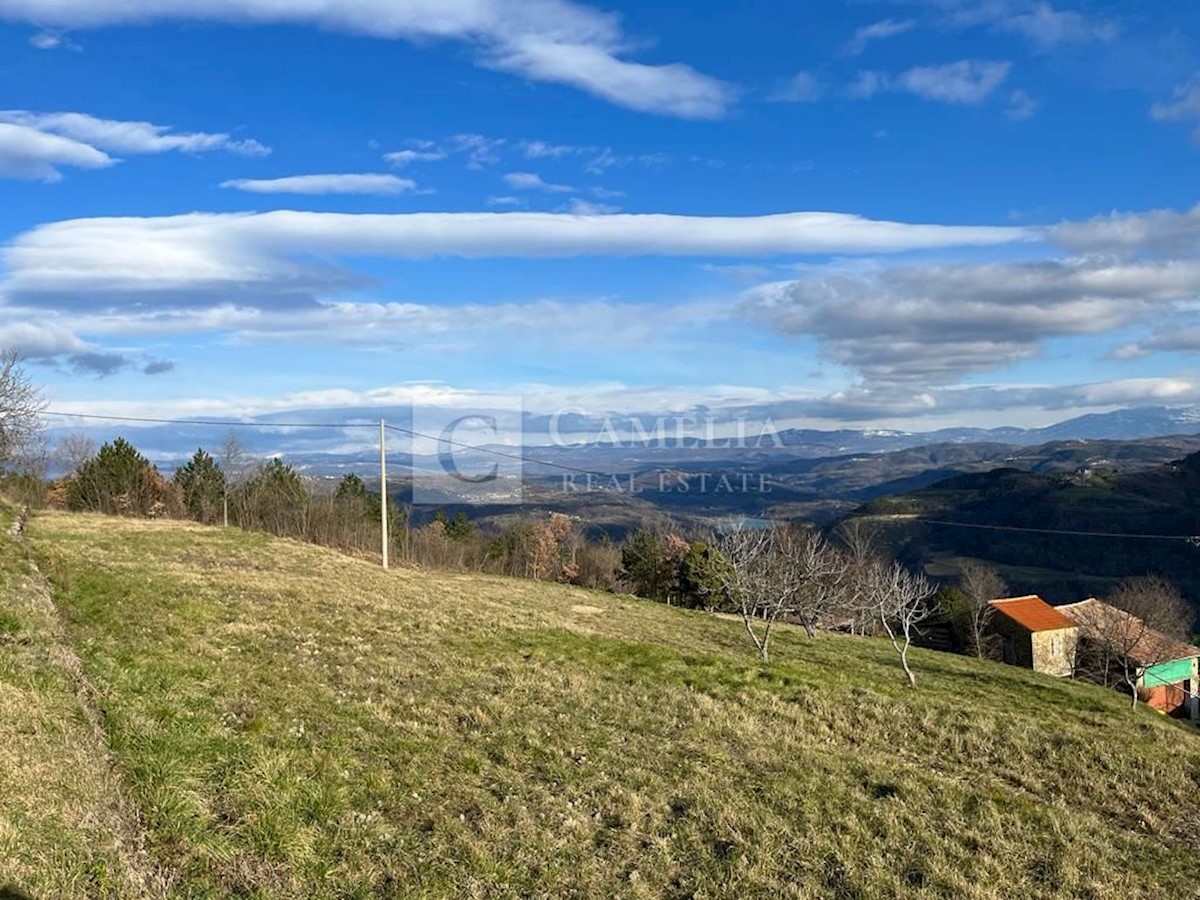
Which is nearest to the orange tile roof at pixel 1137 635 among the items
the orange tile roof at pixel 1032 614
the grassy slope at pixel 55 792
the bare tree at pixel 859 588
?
the orange tile roof at pixel 1032 614

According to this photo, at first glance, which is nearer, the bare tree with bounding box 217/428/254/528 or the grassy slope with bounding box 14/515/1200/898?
the grassy slope with bounding box 14/515/1200/898

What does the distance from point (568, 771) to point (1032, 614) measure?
71318mm

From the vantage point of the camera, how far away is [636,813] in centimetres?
916

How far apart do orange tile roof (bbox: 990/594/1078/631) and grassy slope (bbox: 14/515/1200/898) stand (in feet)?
174

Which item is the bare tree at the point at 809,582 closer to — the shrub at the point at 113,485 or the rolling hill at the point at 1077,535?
the shrub at the point at 113,485

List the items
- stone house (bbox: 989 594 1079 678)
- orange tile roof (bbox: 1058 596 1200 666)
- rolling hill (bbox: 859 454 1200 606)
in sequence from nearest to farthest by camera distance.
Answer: orange tile roof (bbox: 1058 596 1200 666), stone house (bbox: 989 594 1079 678), rolling hill (bbox: 859 454 1200 606)

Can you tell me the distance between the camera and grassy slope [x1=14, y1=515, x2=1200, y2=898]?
25.3ft

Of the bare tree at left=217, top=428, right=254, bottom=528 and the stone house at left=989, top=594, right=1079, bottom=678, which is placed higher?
the bare tree at left=217, top=428, right=254, bottom=528

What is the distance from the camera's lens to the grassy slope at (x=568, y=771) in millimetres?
7715

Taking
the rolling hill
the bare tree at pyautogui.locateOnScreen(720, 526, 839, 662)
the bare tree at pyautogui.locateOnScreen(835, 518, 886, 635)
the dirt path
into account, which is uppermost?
the dirt path

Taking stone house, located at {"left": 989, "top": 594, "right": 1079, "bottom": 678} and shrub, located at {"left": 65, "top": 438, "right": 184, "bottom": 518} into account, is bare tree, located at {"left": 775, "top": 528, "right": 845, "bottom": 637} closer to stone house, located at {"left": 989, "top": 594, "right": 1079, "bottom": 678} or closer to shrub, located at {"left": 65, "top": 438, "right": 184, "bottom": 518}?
stone house, located at {"left": 989, "top": 594, "right": 1079, "bottom": 678}

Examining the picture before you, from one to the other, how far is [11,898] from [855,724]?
1287 centimetres

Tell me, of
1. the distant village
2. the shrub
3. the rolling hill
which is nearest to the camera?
the distant village

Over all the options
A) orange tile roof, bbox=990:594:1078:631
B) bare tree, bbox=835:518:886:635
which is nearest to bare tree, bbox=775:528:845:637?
bare tree, bbox=835:518:886:635
